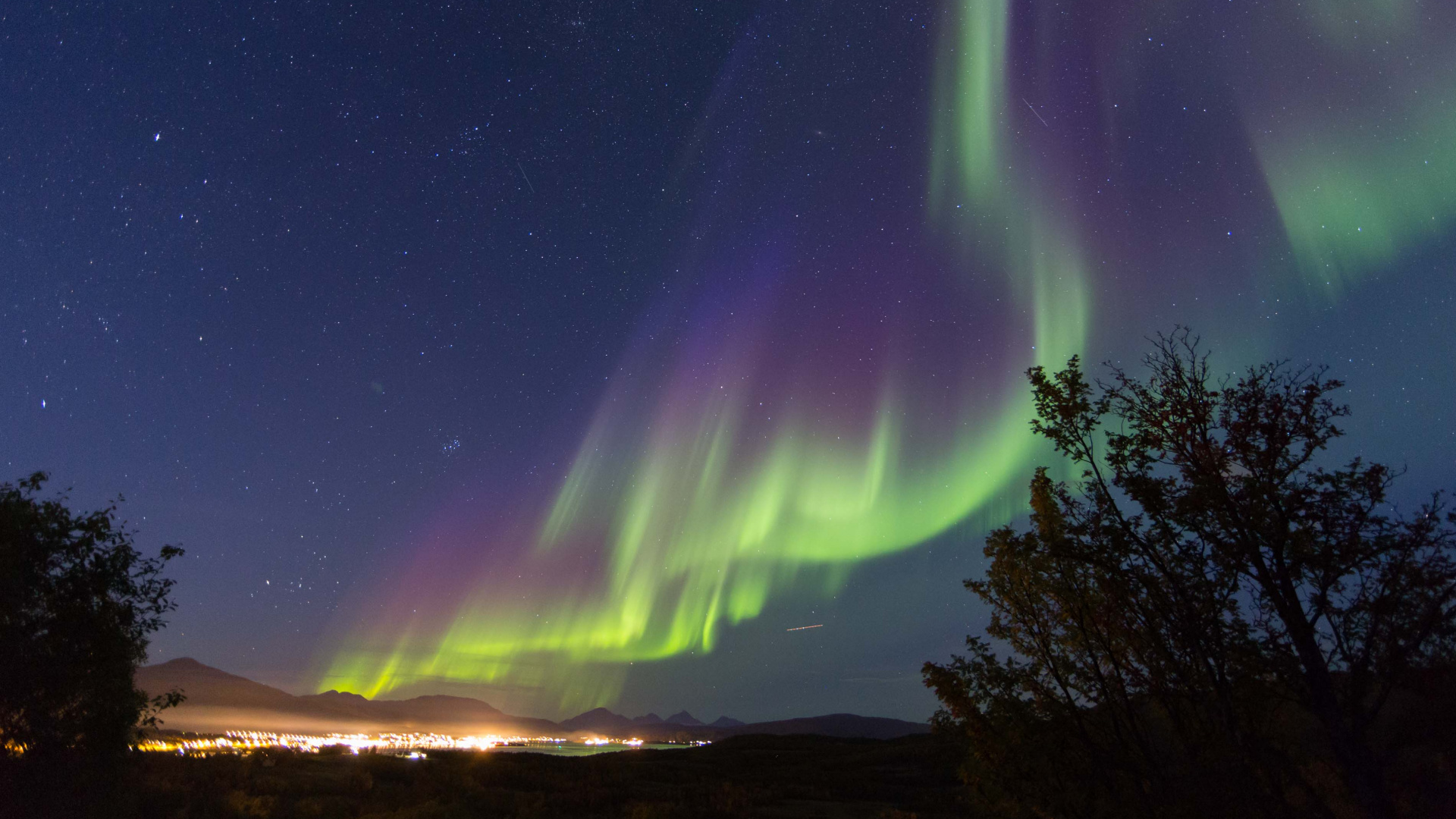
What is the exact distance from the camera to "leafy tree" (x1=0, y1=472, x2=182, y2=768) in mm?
19594

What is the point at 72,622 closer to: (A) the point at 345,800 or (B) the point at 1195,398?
(A) the point at 345,800

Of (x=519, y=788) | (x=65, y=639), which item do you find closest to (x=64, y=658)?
(x=65, y=639)

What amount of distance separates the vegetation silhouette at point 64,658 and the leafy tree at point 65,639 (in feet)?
0.07

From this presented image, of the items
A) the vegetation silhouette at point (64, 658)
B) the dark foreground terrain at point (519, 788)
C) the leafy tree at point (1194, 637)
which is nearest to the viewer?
the leafy tree at point (1194, 637)

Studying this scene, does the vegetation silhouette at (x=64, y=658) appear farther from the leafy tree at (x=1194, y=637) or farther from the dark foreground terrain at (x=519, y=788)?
the leafy tree at (x=1194, y=637)

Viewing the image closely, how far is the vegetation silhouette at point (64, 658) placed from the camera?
19.5 metres

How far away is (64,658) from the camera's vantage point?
20547 millimetres

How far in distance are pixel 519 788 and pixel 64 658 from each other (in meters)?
24.9

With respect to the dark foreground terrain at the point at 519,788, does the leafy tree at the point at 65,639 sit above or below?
above

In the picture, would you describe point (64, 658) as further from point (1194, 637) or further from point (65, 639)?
point (1194, 637)

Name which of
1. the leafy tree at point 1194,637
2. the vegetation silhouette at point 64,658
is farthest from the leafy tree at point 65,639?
the leafy tree at point 1194,637

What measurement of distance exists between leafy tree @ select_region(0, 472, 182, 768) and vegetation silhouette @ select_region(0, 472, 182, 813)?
22mm

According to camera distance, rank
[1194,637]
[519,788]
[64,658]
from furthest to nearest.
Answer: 1. [519,788]
2. [64,658]
3. [1194,637]

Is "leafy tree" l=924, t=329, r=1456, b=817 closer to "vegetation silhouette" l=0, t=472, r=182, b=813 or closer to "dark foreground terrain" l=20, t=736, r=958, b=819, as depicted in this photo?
"dark foreground terrain" l=20, t=736, r=958, b=819
